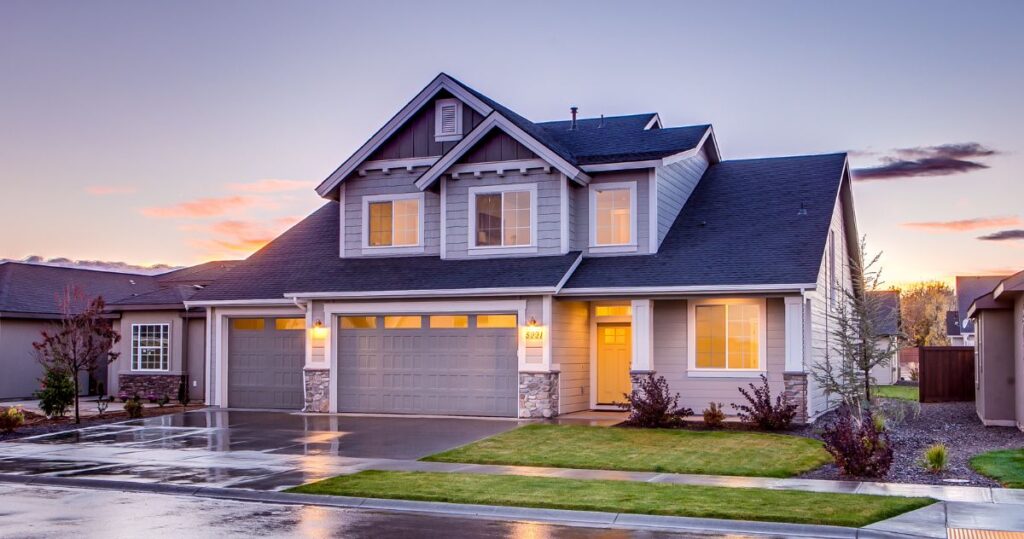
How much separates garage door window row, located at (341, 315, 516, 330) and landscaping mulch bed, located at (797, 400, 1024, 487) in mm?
7523

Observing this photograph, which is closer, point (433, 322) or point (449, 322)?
point (449, 322)

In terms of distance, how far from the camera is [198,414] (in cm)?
2431

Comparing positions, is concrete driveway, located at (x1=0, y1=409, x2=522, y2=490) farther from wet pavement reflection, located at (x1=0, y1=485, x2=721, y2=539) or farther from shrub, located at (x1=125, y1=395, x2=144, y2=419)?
wet pavement reflection, located at (x1=0, y1=485, x2=721, y2=539)

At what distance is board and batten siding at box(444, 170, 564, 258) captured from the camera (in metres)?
23.5

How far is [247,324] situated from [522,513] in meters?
16.9

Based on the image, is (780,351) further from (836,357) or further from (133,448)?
(133,448)

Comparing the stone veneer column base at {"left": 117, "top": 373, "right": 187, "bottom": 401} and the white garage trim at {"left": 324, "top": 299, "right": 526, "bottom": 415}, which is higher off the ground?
the white garage trim at {"left": 324, "top": 299, "right": 526, "bottom": 415}

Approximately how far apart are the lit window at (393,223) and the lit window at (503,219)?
2037 millimetres

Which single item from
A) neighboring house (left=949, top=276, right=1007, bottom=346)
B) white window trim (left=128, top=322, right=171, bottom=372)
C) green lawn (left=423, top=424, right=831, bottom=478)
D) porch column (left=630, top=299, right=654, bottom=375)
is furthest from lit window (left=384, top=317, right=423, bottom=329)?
neighboring house (left=949, top=276, right=1007, bottom=346)

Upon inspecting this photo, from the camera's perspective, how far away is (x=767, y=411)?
64.6 feet

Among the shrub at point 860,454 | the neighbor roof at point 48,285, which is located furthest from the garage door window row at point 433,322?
the neighbor roof at point 48,285

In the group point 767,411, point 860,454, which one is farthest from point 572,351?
point 860,454

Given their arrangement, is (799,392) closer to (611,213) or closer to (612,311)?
(612,311)

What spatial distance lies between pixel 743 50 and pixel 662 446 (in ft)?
37.5
